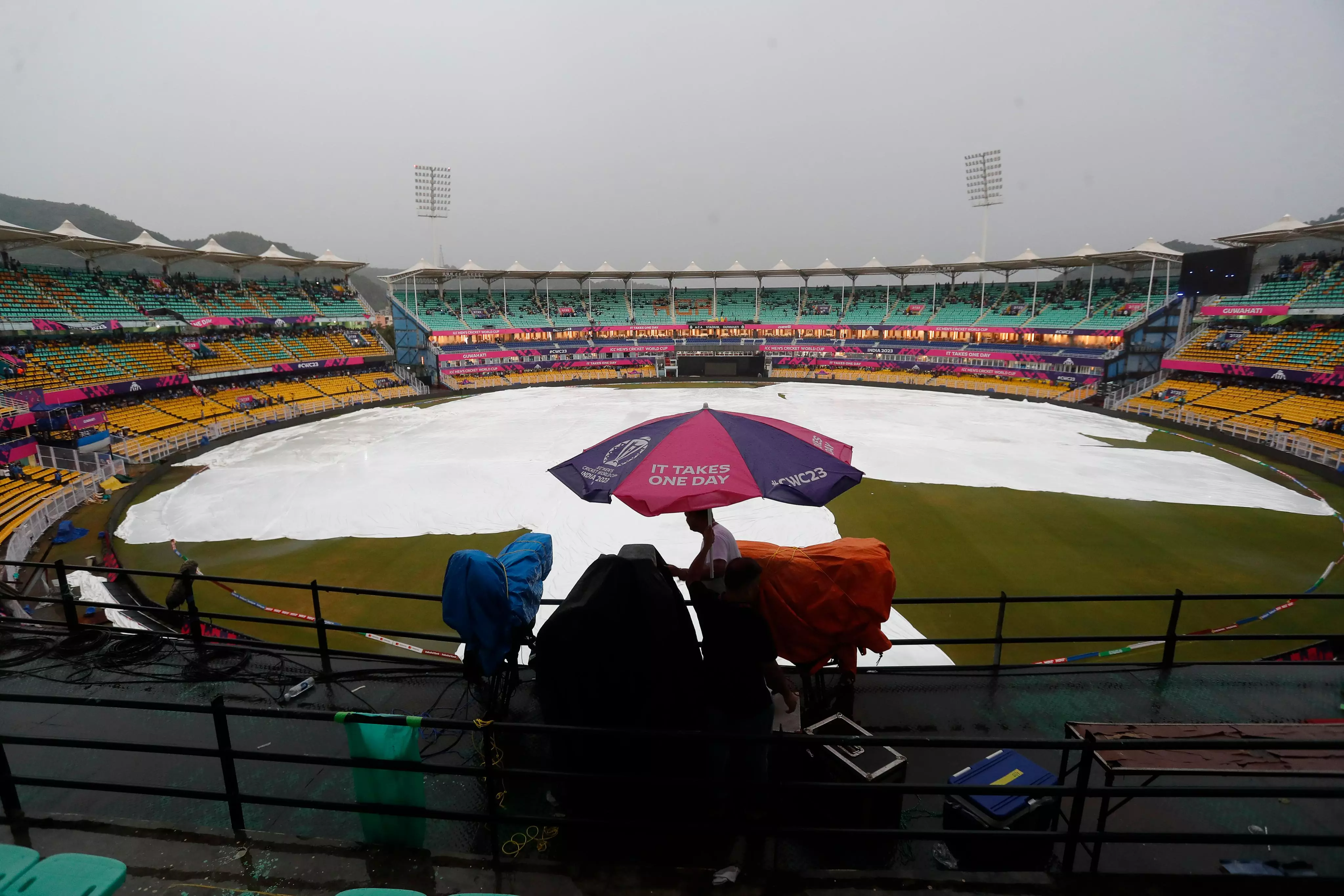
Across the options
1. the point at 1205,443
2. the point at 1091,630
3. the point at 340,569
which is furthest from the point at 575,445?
the point at 1205,443

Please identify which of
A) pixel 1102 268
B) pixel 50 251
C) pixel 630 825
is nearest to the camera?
pixel 630 825

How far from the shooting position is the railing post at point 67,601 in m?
5.89

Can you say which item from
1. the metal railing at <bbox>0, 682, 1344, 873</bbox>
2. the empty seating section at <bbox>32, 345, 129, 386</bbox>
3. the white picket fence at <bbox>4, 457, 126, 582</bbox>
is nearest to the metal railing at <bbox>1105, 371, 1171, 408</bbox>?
the metal railing at <bbox>0, 682, 1344, 873</bbox>

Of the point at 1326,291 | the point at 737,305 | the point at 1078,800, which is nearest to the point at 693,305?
the point at 737,305

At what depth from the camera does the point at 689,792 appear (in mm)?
3855

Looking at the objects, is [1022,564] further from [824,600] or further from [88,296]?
[88,296]

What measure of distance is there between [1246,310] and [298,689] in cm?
5169

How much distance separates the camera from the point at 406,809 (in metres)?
3.43

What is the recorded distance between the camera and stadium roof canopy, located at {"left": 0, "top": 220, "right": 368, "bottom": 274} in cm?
3394

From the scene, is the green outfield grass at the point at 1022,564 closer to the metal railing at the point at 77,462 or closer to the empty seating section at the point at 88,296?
the metal railing at the point at 77,462

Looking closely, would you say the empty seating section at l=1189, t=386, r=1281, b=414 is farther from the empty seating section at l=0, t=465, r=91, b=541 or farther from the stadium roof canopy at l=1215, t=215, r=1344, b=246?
the empty seating section at l=0, t=465, r=91, b=541

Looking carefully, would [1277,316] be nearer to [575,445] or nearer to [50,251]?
[575,445]

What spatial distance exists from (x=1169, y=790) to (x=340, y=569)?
15.3 meters

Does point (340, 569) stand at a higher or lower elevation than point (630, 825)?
lower
